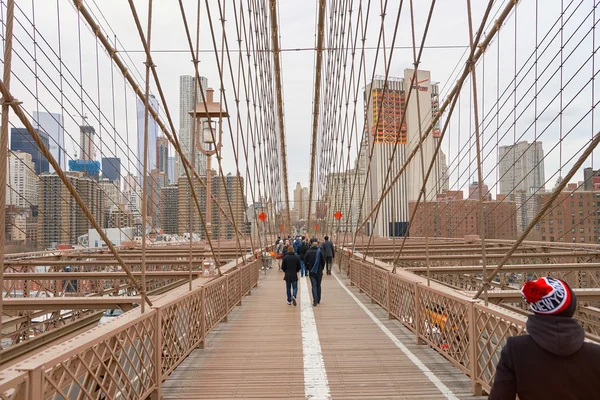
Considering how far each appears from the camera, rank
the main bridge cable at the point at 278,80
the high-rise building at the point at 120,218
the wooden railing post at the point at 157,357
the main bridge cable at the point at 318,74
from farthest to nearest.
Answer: the main bridge cable at the point at 278,80 < the main bridge cable at the point at 318,74 < the high-rise building at the point at 120,218 < the wooden railing post at the point at 157,357

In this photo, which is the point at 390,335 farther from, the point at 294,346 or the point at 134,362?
the point at 134,362

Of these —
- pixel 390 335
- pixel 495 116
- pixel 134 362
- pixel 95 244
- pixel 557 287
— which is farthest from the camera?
pixel 95 244

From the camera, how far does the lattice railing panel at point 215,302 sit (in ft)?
20.1

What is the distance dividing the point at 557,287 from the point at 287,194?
154 ft

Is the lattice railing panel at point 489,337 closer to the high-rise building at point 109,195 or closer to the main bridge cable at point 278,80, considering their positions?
the high-rise building at point 109,195

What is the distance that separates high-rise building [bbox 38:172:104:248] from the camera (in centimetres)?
1120

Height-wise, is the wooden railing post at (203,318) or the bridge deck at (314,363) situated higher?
the wooden railing post at (203,318)

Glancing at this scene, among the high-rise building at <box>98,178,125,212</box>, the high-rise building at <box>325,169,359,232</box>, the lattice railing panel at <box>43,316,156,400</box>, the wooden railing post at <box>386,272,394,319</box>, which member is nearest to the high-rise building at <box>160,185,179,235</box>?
the high-rise building at <box>98,178,125,212</box>

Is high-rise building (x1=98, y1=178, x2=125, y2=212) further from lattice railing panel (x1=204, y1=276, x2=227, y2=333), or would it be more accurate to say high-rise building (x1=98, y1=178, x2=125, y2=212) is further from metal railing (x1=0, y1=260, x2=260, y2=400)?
metal railing (x1=0, y1=260, x2=260, y2=400)

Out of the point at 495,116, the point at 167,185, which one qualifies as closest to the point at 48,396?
the point at 495,116

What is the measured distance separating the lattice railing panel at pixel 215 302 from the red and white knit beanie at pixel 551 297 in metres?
4.75

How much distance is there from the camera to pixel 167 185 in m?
23.7

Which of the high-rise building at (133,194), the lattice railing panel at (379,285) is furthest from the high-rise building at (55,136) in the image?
the lattice railing panel at (379,285)

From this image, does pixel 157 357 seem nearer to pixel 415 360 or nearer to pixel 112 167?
pixel 415 360
